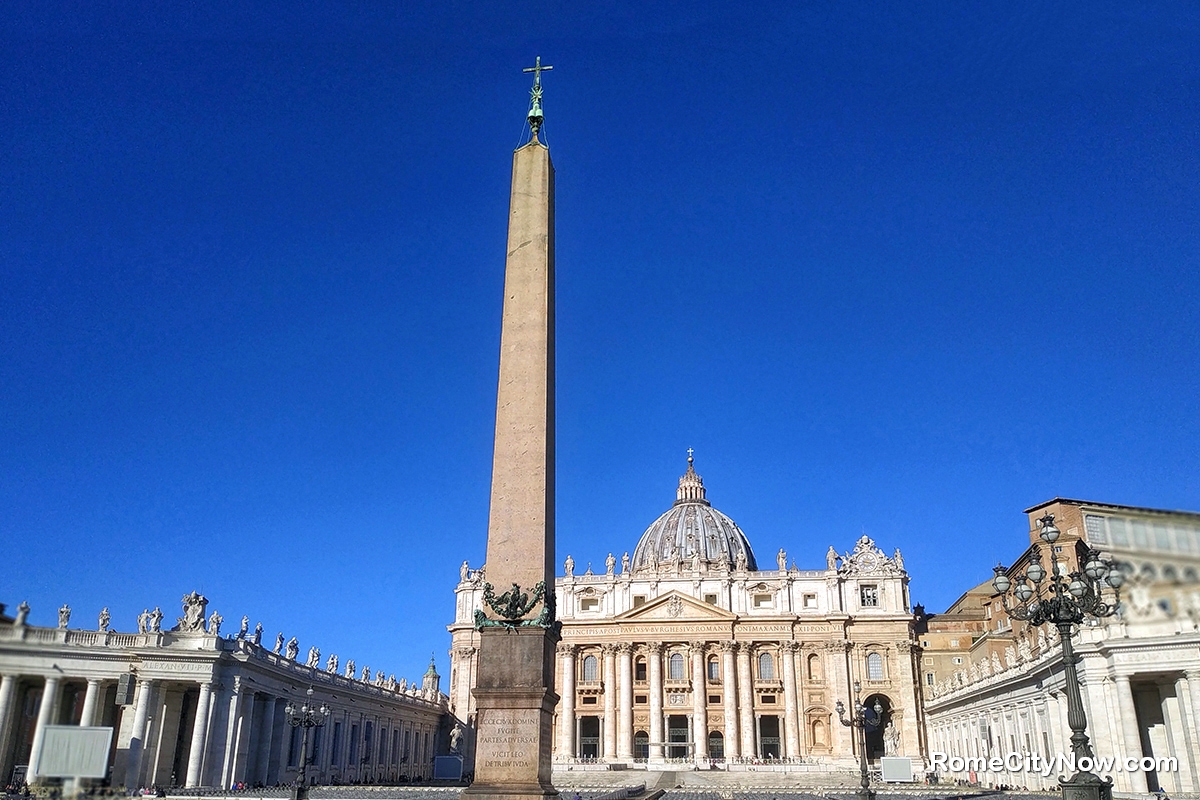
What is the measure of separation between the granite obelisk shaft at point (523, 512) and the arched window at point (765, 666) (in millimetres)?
69724

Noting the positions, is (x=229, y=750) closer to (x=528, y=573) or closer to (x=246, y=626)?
(x=246, y=626)

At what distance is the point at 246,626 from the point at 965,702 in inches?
1697

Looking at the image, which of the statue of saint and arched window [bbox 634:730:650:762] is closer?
the statue of saint

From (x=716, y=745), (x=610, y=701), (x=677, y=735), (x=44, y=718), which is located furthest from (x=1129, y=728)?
(x=610, y=701)

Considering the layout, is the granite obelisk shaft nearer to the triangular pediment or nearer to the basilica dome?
the triangular pediment

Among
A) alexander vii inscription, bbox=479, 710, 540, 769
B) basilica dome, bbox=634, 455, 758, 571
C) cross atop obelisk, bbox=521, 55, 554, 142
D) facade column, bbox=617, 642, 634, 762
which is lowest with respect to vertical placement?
alexander vii inscription, bbox=479, 710, 540, 769

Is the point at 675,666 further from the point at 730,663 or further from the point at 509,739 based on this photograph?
the point at 509,739

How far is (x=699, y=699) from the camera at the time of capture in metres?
79.3

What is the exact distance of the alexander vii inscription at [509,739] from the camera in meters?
14.2

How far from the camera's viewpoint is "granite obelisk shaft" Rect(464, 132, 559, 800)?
1427 centimetres

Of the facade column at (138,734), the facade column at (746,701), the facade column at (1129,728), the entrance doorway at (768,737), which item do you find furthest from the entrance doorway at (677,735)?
the facade column at (138,734)

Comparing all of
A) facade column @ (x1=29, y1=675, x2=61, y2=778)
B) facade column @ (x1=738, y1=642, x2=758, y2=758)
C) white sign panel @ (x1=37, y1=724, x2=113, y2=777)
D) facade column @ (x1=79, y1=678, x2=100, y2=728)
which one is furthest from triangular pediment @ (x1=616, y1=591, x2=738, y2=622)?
white sign panel @ (x1=37, y1=724, x2=113, y2=777)

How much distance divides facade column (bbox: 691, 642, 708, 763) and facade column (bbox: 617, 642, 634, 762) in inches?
207

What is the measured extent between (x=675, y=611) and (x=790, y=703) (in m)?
12.1
